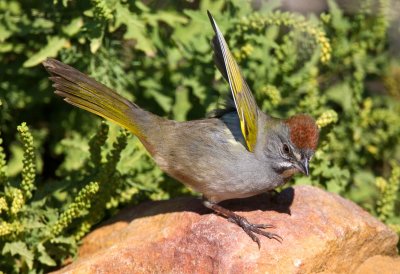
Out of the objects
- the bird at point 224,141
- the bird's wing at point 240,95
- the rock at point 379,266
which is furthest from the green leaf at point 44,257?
the rock at point 379,266

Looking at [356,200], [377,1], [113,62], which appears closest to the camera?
[113,62]

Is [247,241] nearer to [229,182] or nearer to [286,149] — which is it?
[229,182]

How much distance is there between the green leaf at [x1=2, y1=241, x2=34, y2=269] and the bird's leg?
4.07 ft

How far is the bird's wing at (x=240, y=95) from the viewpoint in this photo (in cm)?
402

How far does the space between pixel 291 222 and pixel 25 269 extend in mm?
1875

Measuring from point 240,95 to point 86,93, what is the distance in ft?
3.35

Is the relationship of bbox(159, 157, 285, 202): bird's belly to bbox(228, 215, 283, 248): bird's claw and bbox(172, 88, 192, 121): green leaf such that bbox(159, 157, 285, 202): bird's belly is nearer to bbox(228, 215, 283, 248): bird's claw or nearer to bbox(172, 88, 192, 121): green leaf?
bbox(228, 215, 283, 248): bird's claw

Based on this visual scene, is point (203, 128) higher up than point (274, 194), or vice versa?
point (203, 128)

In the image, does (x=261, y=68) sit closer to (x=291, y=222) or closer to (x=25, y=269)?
(x=291, y=222)

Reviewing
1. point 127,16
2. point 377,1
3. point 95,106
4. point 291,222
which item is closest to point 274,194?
point 291,222

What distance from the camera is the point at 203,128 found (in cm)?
457

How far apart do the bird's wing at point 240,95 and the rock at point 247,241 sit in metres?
0.56

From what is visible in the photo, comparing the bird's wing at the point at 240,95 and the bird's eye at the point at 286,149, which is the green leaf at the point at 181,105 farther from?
the bird's eye at the point at 286,149

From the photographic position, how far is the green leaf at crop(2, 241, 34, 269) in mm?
4320
